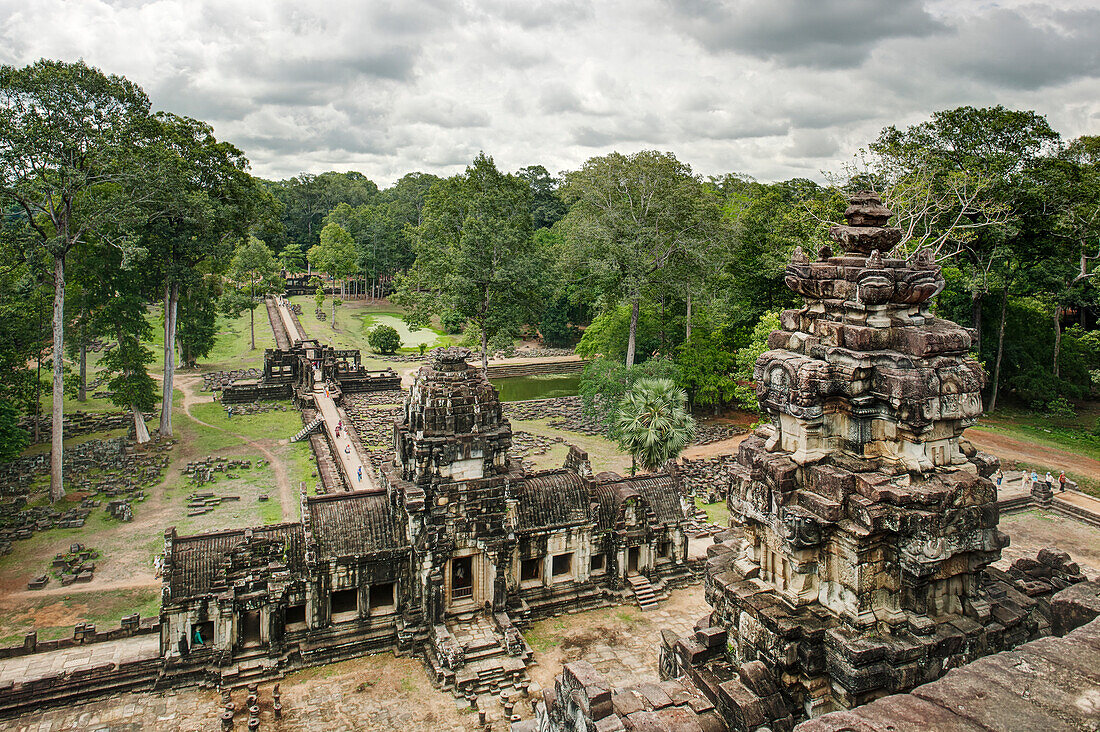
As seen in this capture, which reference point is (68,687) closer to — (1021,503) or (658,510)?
(658,510)

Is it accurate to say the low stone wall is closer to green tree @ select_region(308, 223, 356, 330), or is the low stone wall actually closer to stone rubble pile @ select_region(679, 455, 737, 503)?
stone rubble pile @ select_region(679, 455, 737, 503)

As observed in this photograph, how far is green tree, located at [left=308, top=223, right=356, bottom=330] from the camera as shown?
78312 mm

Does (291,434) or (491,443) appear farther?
(291,434)

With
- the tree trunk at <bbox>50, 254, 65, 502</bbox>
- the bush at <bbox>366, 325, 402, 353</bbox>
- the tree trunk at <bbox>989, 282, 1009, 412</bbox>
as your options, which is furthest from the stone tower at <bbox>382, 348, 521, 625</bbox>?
the bush at <bbox>366, 325, 402, 353</bbox>

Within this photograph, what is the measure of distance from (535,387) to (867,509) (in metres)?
45.0

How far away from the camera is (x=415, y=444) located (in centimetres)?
1747

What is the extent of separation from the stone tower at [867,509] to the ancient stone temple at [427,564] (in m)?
8.83

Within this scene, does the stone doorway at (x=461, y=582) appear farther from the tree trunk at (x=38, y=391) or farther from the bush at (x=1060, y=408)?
the bush at (x=1060, y=408)

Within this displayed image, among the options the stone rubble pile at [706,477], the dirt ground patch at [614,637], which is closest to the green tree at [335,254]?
the stone rubble pile at [706,477]

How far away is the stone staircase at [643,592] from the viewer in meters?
19.5

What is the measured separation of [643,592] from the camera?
65.0 ft

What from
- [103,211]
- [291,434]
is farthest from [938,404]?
[291,434]

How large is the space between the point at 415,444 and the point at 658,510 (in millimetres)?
7720

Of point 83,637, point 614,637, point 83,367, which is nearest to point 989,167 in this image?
point 614,637
